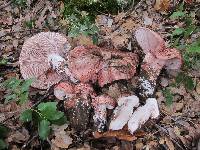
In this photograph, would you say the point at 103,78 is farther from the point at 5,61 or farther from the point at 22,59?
the point at 5,61

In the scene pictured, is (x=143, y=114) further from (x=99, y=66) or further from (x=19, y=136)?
(x=19, y=136)

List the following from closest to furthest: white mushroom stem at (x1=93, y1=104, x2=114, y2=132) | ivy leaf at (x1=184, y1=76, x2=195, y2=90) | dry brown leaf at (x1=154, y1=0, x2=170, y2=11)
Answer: white mushroom stem at (x1=93, y1=104, x2=114, y2=132) < ivy leaf at (x1=184, y1=76, x2=195, y2=90) < dry brown leaf at (x1=154, y1=0, x2=170, y2=11)

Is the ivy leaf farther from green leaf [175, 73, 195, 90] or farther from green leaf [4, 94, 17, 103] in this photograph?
green leaf [4, 94, 17, 103]

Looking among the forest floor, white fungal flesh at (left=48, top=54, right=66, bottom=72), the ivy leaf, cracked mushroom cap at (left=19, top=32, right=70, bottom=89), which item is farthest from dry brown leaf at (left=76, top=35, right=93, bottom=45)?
the ivy leaf

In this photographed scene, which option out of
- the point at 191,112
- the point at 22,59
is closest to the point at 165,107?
the point at 191,112

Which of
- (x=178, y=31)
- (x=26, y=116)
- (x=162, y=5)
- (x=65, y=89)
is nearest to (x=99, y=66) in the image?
(x=65, y=89)

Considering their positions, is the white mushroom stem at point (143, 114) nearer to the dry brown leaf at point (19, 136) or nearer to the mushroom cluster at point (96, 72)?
the mushroom cluster at point (96, 72)
